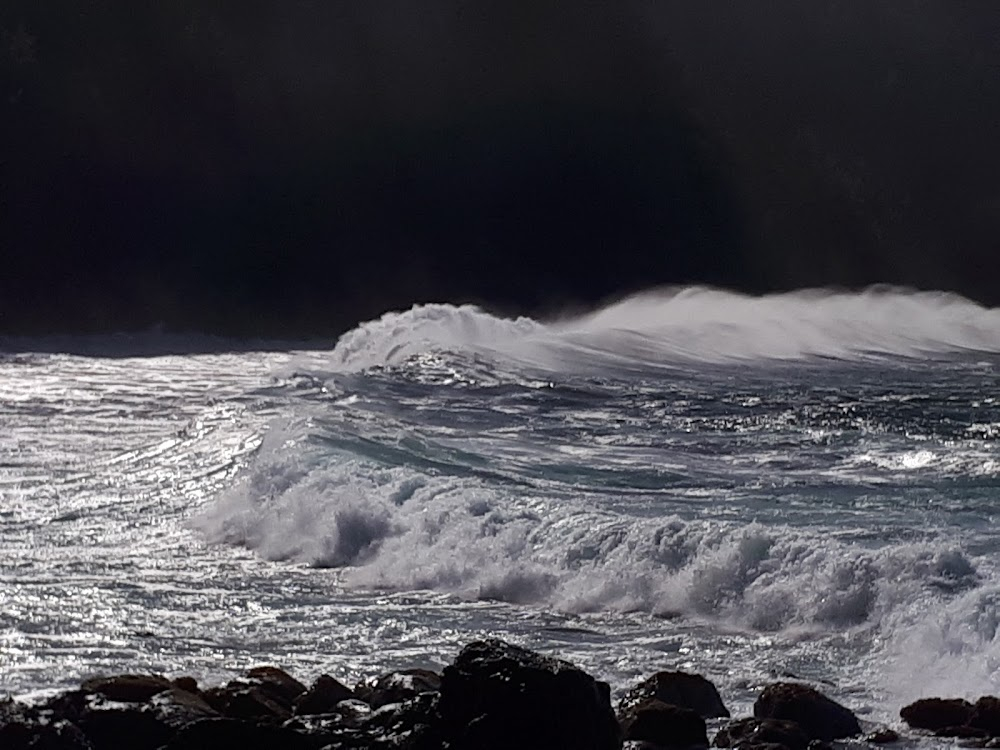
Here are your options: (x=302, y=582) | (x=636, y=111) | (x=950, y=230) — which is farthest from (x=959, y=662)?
(x=636, y=111)

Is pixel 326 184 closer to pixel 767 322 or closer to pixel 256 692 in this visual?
pixel 767 322

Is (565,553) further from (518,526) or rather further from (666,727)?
(666,727)

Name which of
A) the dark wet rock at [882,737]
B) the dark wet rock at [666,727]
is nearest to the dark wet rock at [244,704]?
the dark wet rock at [666,727]

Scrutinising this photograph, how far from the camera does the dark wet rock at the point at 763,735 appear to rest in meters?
9.08

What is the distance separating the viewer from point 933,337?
3959cm

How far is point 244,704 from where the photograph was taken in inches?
360

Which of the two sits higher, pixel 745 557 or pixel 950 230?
pixel 950 230

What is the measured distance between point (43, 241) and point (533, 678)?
6236cm

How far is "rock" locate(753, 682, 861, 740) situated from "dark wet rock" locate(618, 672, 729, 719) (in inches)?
10.8

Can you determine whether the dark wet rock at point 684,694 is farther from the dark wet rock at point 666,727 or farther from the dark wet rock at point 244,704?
the dark wet rock at point 244,704

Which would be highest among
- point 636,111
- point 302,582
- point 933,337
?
point 636,111

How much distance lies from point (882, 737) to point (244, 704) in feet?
11.1

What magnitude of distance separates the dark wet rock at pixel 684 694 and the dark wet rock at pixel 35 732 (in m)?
3.04

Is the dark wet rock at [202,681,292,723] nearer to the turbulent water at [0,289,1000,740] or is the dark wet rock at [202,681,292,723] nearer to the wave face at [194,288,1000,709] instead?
the turbulent water at [0,289,1000,740]
